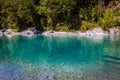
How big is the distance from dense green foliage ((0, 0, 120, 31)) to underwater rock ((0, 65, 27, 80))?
128 feet

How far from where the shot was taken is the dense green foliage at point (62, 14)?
69.5 m

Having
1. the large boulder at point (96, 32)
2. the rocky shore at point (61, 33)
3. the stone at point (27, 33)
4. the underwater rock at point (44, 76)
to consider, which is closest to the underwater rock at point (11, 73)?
the underwater rock at point (44, 76)

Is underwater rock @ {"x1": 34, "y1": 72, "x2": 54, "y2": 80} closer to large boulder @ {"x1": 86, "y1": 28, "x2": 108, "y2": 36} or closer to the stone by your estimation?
large boulder @ {"x1": 86, "y1": 28, "x2": 108, "y2": 36}

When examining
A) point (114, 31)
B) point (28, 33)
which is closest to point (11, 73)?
point (114, 31)

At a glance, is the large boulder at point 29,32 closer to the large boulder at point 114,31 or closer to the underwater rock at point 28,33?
the underwater rock at point 28,33

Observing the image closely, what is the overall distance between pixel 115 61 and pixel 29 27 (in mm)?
50196

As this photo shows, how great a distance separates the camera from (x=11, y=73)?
2919cm

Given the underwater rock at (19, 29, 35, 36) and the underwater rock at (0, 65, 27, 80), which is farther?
the underwater rock at (19, 29, 35, 36)

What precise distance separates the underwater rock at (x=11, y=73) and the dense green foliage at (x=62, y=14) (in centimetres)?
3904

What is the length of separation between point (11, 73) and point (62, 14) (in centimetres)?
4690

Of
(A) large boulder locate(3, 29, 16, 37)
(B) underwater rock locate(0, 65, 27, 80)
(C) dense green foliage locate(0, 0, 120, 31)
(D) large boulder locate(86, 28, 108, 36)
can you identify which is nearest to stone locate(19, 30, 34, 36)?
(C) dense green foliage locate(0, 0, 120, 31)

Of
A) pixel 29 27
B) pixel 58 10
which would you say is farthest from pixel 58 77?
pixel 29 27

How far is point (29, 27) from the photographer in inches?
3145

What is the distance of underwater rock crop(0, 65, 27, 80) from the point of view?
1065 inches
